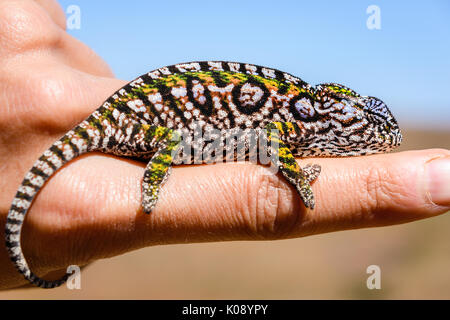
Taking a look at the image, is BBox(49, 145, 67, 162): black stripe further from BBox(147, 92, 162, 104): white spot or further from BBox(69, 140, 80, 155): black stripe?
BBox(147, 92, 162, 104): white spot

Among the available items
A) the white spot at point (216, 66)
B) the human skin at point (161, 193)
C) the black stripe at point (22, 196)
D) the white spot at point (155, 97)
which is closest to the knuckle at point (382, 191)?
the human skin at point (161, 193)

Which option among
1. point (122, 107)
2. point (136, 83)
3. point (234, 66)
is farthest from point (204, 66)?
point (122, 107)

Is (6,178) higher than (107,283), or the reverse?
(6,178)

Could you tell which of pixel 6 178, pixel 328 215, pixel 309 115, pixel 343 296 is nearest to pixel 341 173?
pixel 328 215

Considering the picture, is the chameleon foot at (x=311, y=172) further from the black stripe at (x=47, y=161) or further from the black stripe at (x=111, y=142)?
the black stripe at (x=47, y=161)

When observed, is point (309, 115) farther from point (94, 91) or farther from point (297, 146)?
point (94, 91)

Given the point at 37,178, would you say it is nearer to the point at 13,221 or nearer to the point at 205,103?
the point at 13,221
